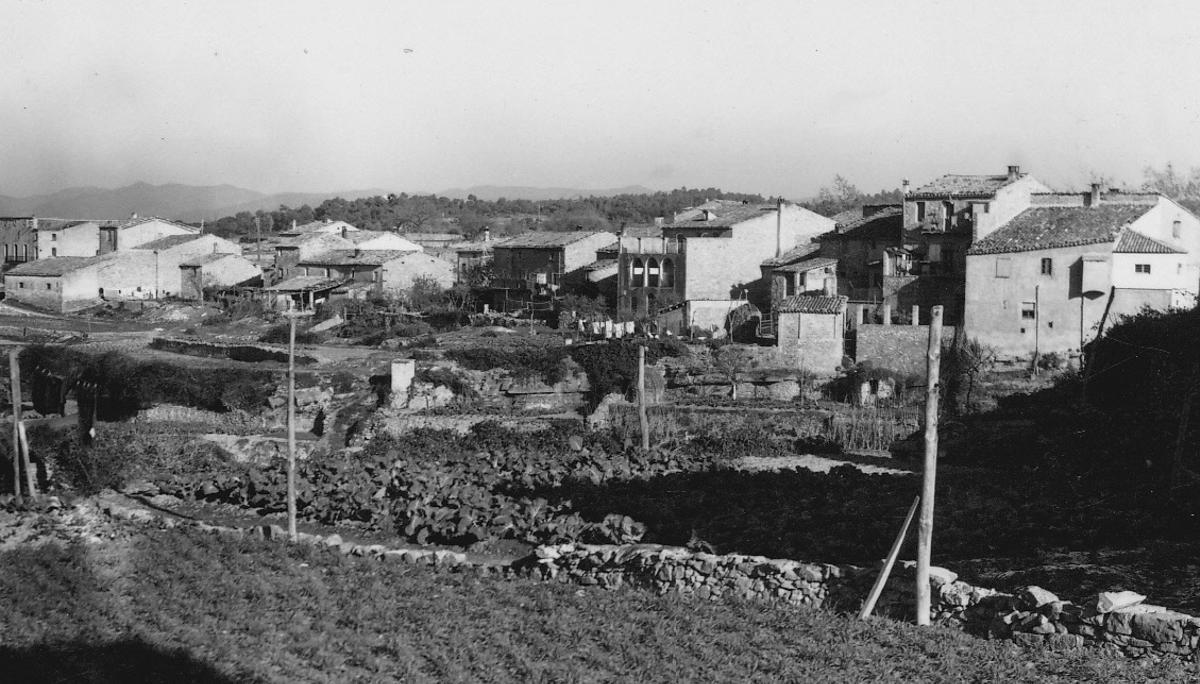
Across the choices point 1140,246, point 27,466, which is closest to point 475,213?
point 1140,246

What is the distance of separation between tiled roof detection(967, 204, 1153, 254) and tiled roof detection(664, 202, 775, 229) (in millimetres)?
10893

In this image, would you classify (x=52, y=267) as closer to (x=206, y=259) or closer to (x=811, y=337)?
(x=206, y=259)

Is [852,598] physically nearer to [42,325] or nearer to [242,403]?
[242,403]

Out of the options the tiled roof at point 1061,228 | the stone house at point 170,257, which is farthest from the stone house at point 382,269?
the tiled roof at point 1061,228

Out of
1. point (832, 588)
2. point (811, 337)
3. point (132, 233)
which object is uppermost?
point (132, 233)

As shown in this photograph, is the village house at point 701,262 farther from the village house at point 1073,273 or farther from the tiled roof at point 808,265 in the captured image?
the village house at point 1073,273

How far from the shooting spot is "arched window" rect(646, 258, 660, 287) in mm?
44344

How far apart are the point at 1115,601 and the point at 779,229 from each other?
116 feet

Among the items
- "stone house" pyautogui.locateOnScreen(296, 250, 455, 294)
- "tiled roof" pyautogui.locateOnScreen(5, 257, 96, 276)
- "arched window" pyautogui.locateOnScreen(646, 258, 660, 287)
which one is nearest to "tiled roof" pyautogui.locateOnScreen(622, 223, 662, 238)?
"arched window" pyautogui.locateOnScreen(646, 258, 660, 287)

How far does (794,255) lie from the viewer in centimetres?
4394

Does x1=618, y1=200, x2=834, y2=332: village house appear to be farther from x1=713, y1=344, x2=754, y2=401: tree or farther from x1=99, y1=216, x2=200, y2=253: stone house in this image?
x1=99, y1=216, x2=200, y2=253: stone house

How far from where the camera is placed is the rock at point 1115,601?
11.6 meters

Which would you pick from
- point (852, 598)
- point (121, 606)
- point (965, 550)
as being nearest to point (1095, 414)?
point (965, 550)

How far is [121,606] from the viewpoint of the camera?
1278cm
